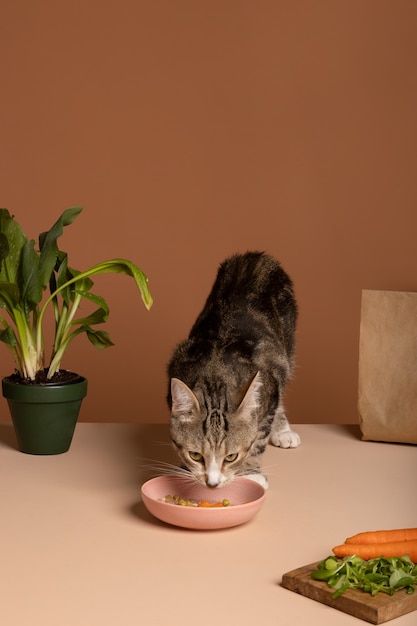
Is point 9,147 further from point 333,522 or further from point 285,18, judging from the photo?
point 333,522

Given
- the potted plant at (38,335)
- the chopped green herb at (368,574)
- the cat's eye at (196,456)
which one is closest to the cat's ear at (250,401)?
the cat's eye at (196,456)

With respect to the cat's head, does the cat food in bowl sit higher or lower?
lower

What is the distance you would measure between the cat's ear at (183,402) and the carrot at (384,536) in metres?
0.47

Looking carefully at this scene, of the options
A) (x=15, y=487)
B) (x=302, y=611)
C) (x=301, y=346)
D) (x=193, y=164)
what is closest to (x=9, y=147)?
(x=193, y=164)

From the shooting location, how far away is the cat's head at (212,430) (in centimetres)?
198

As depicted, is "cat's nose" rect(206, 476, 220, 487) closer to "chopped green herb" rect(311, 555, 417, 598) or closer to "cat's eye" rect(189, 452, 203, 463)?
"cat's eye" rect(189, 452, 203, 463)

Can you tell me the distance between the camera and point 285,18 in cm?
→ 321

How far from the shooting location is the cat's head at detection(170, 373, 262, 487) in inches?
78.0

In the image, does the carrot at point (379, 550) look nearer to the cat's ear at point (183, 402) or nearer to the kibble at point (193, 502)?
the kibble at point (193, 502)

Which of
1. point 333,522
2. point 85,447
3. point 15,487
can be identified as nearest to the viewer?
point 333,522

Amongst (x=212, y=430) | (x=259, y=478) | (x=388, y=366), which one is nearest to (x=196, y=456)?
(x=212, y=430)

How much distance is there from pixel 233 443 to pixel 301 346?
4.73 feet

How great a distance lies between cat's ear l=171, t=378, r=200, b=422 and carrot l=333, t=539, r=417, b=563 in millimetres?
496

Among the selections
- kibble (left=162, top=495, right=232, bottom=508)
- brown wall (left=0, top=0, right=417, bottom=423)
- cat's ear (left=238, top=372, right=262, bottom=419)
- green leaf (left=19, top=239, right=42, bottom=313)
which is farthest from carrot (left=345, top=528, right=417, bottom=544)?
brown wall (left=0, top=0, right=417, bottom=423)
